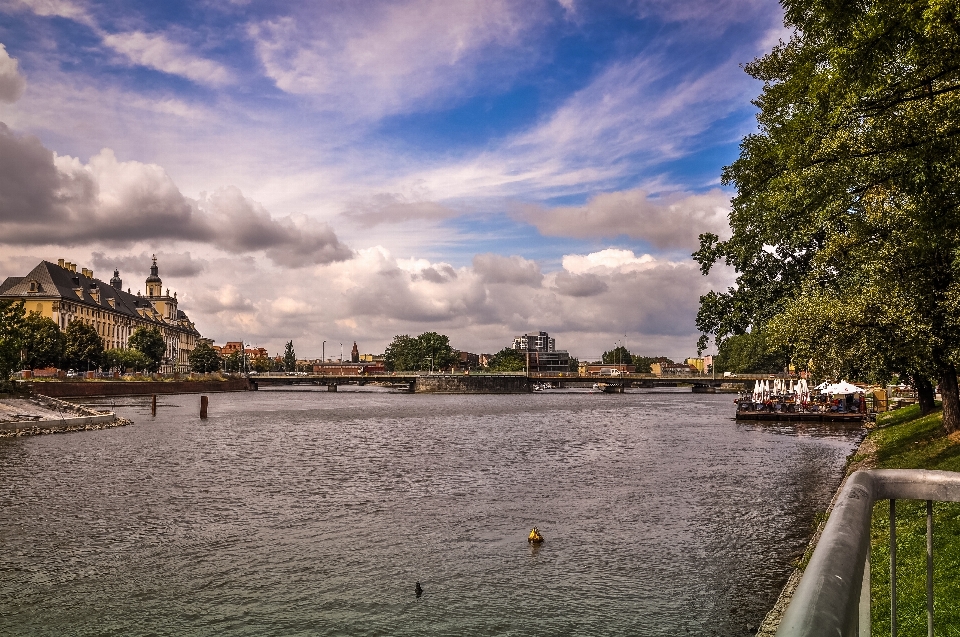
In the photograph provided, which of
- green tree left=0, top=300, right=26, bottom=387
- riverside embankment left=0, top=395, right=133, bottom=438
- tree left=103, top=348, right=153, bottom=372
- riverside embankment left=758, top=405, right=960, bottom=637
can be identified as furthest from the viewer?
tree left=103, top=348, right=153, bottom=372

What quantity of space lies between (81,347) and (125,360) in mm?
25534

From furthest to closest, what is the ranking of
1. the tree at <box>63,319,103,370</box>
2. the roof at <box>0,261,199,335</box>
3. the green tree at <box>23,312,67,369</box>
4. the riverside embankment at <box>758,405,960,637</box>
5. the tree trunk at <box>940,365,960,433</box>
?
the roof at <box>0,261,199,335</box> < the tree at <box>63,319,103,370</box> < the green tree at <box>23,312,67,369</box> < the tree trunk at <box>940,365,960,433</box> < the riverside embankment at <box>758,405,960,637</box>

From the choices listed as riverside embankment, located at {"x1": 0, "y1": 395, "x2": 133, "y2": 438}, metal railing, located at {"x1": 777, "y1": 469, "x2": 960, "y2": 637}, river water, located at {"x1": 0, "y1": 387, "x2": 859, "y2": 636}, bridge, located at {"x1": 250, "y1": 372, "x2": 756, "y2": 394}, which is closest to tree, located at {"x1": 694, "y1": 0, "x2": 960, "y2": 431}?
river water, located at {"x1": 0, "y1": 387, "x2": 859, "y2": 636}

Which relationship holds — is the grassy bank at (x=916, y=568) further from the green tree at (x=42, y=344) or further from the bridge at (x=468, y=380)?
the bridge at (x=468, y=380)

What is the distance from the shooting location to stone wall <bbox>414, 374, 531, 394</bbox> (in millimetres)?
184375

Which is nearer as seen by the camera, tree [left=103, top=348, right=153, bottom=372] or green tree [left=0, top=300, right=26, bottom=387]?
green tree [left=0, top=300, right=26, bottom=387]

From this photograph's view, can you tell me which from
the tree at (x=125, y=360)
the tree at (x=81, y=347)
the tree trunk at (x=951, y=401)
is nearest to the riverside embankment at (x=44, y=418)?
the tree trunk at (x=951, y=401)

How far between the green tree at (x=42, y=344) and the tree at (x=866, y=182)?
4736 inches

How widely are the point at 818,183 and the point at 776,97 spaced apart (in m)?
13.0

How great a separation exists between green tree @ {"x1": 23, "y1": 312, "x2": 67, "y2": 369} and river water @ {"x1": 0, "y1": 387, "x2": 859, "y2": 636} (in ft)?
292

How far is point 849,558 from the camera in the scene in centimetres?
265

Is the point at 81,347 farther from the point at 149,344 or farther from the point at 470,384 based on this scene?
the point at 470,384

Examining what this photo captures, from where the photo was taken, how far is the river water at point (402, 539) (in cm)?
1573

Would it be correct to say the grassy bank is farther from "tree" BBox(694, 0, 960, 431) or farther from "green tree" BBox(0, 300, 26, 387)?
→ "green tree" BBox(0, 300, 26, 387)
